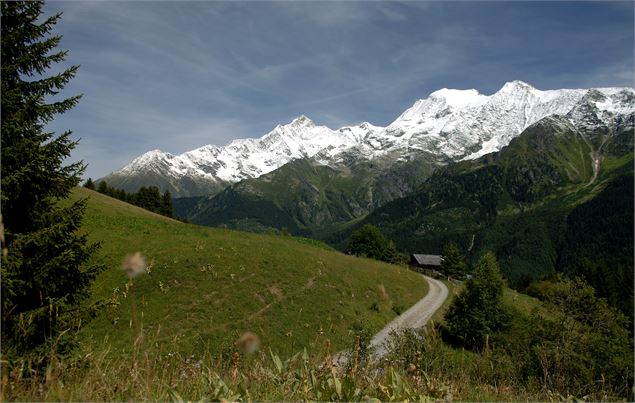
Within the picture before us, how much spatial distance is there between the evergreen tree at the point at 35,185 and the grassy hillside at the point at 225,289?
612 cm

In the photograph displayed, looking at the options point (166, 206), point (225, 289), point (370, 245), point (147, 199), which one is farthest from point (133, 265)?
point (166, 206)

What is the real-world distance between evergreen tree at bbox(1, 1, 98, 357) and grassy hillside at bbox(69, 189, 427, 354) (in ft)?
20.1

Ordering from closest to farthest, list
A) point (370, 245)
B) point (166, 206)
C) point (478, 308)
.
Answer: point (478, 308) < point (370, 245) < point (166, 206)

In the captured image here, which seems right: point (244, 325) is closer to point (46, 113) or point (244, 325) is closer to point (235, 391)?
point (46, 113)

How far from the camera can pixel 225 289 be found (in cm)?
3100

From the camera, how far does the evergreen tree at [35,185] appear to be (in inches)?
464

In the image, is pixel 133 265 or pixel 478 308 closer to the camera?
pixel 133 265

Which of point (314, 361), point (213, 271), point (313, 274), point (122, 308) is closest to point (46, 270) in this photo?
point (314, 361)

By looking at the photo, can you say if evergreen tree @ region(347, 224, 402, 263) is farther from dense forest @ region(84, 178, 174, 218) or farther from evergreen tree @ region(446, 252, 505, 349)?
evergreen tree @ region(446, 252, 505, 349)

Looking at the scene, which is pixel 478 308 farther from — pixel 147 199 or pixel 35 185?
pixel 147 199

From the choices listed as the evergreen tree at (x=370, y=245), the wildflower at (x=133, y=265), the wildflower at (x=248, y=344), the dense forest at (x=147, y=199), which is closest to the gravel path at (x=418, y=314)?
the wildflower at (x=248, y=344)

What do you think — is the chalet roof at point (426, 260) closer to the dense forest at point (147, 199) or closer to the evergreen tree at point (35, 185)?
the dense forest at point (147, 199)

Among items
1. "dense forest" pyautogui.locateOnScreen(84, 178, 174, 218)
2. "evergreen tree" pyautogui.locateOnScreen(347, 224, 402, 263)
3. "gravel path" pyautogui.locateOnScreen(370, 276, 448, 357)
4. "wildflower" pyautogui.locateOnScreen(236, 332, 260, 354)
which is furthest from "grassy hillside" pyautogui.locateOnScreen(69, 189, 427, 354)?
"dense forest" pyautogui.locateOnScreen(84, 178, 174, 218)

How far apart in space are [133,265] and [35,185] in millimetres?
11668
